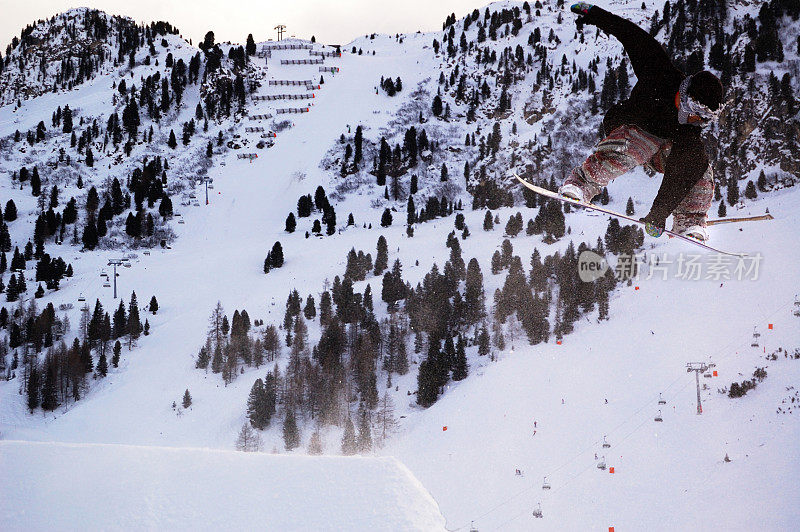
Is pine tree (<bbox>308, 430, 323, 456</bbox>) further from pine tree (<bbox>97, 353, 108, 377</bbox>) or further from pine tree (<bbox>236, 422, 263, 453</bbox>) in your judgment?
pine tree (<bbox>97, 353, 108, 377</bbox>)

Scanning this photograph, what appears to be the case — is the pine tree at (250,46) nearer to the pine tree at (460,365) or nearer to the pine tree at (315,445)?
the pine tree at (460,365)

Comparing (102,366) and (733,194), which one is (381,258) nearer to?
(102,366)

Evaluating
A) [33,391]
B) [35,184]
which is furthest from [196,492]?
[35,184]

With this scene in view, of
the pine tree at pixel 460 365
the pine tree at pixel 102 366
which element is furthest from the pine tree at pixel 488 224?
the pine tree at pixel 102 366

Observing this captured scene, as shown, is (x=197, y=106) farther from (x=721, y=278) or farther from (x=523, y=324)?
(x=721, y=278)

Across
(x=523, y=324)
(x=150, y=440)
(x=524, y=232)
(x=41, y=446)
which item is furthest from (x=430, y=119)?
(x=41, y=446)

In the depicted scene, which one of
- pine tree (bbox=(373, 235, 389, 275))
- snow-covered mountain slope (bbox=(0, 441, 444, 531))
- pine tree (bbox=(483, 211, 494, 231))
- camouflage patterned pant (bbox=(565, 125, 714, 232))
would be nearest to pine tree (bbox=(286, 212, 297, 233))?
pine tree (bbox=(373, 235, 389, 275))
